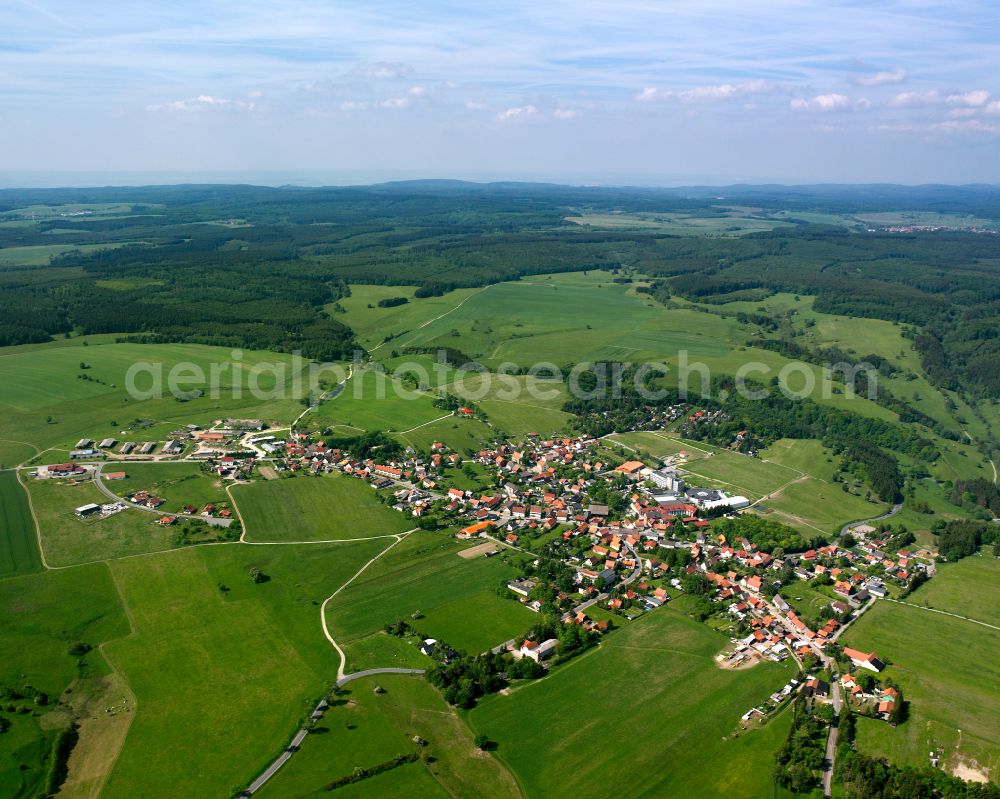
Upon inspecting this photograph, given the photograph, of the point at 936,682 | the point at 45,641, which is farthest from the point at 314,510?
the point at 936,682

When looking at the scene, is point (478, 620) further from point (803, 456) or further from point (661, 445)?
point (803, 456)

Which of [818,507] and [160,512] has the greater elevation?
[160,512]

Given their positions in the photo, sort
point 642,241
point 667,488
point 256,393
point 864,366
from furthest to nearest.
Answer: point 642,241
point 864,366
point 256,393
point 667,488

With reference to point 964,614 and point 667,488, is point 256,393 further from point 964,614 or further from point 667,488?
point 964,614

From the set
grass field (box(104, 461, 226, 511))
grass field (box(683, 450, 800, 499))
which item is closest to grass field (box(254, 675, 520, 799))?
grass field (box(104, 461, 226, 511))

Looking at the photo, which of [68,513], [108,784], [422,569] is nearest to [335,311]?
[68,513]

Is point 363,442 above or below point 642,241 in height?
below

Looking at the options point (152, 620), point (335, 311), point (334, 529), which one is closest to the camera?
point (152, 620)
